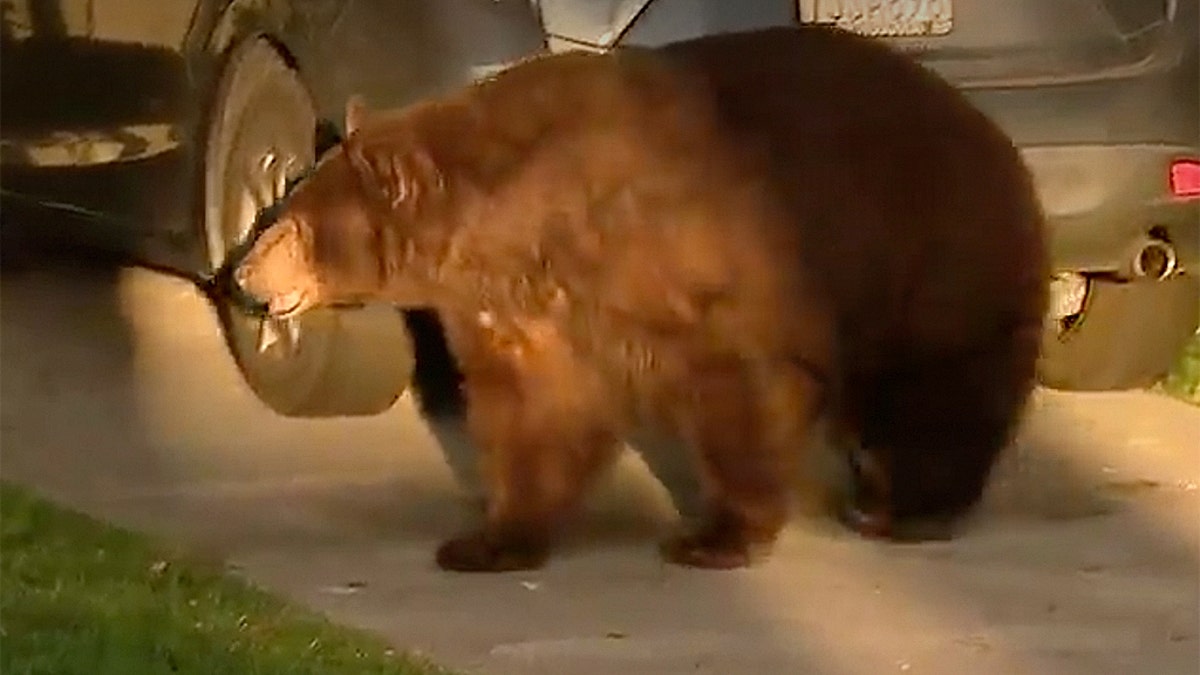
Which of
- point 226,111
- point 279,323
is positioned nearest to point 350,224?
point 279,323

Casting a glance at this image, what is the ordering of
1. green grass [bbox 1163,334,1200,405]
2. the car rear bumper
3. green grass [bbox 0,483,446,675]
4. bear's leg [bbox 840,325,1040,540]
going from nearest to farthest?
1. green grass [bbox 0,483,446,675]
2. bear's leg [bbox 840,325,1040,540]
3. the car rear bumper
4. green grass [bbox 1163,334,1200,405]

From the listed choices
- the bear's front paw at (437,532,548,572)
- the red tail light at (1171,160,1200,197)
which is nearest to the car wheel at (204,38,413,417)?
the bear's front paw at (437,532,548,572)

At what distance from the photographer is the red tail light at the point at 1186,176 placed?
6.09m

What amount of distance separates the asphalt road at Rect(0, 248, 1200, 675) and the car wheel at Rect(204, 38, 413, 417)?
0.13 metres

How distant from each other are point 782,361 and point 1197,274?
1580 mm

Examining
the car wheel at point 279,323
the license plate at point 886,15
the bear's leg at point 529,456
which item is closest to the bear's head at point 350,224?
the bear's leg at point 529,456

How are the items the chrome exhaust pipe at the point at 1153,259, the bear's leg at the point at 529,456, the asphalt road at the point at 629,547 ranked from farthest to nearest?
the chrome exhaust pipe at the point at 1153,259, the bear's leg at the point at 529,456, the asphalt road at the point at 629,547

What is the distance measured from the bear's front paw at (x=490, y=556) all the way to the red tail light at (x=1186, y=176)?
5.77ft

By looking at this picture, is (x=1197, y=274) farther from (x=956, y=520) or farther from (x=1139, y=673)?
(x=1139, y=673)

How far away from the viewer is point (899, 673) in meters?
4.59

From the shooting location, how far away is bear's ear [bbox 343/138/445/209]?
5.21 metres

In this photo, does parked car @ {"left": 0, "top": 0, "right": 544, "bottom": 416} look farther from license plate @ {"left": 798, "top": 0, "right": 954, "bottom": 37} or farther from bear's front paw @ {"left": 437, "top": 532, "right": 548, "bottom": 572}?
bear's front paw @ {"left": 437, "top": 532, "right": 548, "bottom": 572}

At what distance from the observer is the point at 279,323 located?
653 centimetres

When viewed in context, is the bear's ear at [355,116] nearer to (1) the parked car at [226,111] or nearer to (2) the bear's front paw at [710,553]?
(1) the parked car at [226,111]
